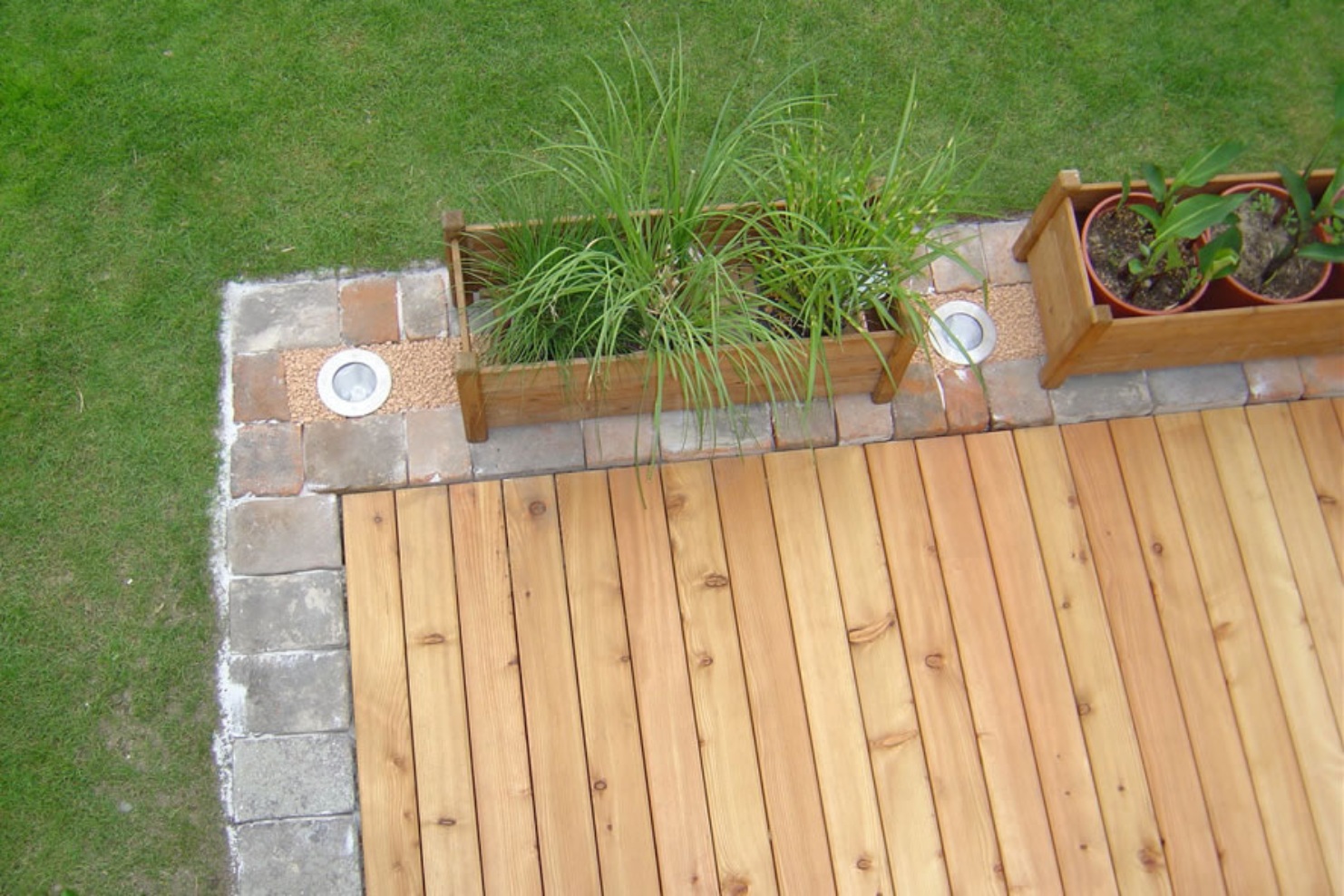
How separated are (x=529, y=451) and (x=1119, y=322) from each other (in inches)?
61.3

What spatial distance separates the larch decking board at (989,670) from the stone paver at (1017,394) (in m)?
0.16

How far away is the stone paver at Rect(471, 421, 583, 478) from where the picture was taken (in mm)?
2875

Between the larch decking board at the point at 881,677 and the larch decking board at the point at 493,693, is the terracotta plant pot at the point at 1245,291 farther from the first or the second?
the larch decking board at the point at 493,693

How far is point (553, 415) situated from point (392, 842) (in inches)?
44.3

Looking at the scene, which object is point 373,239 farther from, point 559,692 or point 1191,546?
point 1191,546

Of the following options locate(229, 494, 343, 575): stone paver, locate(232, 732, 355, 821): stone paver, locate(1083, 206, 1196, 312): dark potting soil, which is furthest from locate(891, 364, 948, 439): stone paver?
locate(232, 732, 355, 821): stone paver

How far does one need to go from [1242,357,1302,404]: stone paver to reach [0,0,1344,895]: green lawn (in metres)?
0.69

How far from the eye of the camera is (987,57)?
336cm

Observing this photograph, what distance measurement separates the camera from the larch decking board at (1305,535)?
2830 mm

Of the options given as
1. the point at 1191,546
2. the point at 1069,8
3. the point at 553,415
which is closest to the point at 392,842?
the point at 553,415

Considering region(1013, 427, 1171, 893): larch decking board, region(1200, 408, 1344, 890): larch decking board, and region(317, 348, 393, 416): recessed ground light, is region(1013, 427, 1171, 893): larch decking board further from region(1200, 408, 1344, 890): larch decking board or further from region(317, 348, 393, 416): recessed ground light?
region(317, 348, 393, 416): recessed ground light

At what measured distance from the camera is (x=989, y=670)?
2773mm

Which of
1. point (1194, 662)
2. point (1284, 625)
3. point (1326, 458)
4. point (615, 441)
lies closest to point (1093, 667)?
point (1194, 662)

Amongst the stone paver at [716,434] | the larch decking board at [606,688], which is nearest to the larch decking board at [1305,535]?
the stone paver at [716,434]
